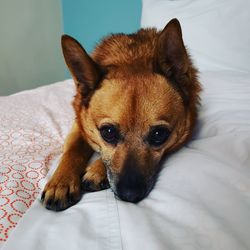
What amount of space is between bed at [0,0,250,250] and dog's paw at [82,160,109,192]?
8cm

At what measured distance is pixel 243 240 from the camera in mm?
698

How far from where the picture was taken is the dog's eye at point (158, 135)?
1.20 m

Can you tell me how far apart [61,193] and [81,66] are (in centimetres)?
53

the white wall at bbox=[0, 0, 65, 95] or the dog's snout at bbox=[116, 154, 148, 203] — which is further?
the white wall at bbox=[0, 0, 65, 95]

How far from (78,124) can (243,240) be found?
3.10ft

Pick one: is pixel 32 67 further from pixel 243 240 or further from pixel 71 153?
pixel 243 240

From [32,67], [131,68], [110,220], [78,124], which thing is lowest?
[32,67]

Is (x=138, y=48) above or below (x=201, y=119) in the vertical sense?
above

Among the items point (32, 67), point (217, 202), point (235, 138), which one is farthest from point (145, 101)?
point (32, 67)

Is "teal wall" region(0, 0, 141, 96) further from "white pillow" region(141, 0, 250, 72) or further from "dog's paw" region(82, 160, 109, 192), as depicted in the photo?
"dog's paw" region(82, 160, 109, 192)

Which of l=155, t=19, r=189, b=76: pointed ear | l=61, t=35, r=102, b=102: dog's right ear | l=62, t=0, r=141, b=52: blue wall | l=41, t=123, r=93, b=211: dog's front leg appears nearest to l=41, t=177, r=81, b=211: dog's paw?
l=41, t=123, r=93, b=211: dog's front leg

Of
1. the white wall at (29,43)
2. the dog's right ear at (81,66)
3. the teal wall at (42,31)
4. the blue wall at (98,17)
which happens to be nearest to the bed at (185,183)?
the dog's right ear at (81,66)

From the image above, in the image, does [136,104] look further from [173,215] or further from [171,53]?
[173,215]

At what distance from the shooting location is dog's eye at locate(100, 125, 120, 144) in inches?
47.8
